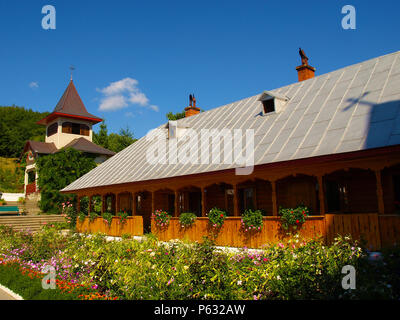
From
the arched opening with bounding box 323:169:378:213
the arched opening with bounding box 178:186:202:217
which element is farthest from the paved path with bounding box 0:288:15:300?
the arched opening with bounding box 178:186:202:217

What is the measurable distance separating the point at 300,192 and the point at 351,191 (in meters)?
1.93

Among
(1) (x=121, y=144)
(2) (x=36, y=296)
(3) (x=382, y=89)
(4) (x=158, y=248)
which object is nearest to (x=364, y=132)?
(3) (x=382, y=89)

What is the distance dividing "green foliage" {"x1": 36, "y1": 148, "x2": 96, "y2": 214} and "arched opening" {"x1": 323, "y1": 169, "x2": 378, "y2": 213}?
79.0 ft

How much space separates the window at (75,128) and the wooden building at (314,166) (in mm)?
21861

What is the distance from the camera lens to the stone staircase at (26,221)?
2385cm

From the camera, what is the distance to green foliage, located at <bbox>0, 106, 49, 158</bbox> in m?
63.8

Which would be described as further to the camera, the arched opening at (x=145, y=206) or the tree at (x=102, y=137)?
the tree at (x=102, y=137)

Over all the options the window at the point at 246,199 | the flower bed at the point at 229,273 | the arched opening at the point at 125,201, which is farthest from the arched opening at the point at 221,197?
the flower bed at the point at 229,273

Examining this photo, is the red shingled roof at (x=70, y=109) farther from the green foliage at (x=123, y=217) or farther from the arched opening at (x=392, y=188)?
the arched opening at (x=392, y=188)

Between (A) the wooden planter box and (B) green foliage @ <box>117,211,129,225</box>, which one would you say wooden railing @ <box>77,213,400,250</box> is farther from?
(B) green foliage @ <box>117,211,129,225</box>

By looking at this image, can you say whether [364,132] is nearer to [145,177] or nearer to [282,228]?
[282,228]

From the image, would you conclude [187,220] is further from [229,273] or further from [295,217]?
[229,273]

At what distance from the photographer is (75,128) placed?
39.4m

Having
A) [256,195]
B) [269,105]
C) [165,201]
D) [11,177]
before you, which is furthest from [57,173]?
[11,177]
